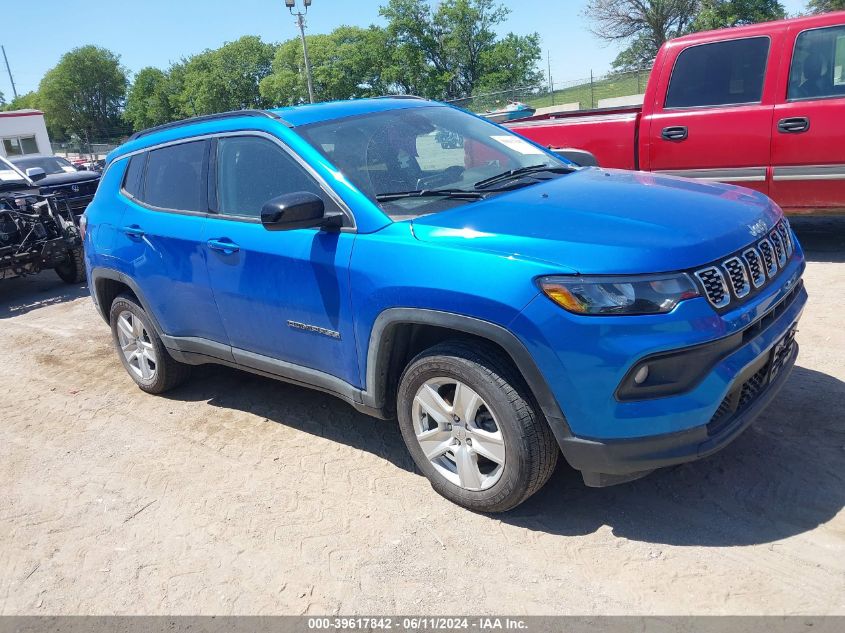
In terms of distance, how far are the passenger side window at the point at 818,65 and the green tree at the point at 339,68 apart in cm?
6512

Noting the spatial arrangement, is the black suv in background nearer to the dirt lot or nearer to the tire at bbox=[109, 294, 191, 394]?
the tire at bbox=[109, 294, 191, 394]

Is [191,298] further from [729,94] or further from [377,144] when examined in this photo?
[729,94]

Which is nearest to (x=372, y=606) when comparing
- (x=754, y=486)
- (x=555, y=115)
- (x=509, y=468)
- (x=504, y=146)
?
(x=509, y=468)

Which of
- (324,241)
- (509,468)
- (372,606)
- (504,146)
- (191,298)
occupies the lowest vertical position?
(372,606)

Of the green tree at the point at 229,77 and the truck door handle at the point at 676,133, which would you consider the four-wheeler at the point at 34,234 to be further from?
the green tree at the point at 229,77

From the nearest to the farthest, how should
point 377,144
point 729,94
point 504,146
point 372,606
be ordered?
1. point 372,606
2. point 377,144
3. point 504,146
4. point 729,94

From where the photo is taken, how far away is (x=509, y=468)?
3072 mm

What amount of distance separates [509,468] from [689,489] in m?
0.90

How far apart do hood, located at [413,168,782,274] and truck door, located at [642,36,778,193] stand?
3.15 m

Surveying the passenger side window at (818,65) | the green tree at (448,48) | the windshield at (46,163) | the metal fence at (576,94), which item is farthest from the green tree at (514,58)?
the passenger side window at (818,65)

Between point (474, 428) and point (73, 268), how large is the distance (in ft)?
27.3

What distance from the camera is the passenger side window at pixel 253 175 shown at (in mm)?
3748

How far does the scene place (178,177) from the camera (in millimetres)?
4520

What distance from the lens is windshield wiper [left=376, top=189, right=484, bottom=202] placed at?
3.51 meters
